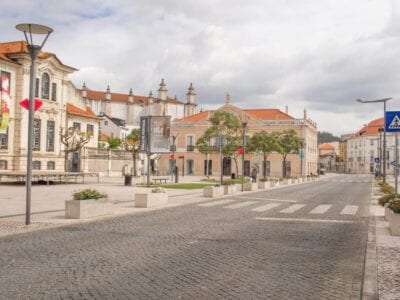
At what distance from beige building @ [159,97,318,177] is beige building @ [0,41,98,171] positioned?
2559 centimetres

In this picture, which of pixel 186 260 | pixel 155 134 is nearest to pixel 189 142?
pixel 155 134

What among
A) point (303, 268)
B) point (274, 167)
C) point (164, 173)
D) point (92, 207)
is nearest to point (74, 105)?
point (164, 173)

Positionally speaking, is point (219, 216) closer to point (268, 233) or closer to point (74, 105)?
point (268, 233)

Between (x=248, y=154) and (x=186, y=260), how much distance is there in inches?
2582

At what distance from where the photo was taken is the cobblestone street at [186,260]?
637 centimetres

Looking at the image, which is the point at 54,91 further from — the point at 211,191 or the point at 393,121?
the point at 393,121

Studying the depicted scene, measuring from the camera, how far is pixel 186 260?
8320 millimetres

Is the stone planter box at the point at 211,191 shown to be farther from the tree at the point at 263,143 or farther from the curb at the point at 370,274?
the tree at the point at 263,143

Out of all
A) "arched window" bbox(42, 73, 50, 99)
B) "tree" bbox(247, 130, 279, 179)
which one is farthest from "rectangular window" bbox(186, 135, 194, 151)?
"arched window" bbox(42, 73, 50, 99)

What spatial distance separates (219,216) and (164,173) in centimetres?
6116

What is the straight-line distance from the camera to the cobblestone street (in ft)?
20.9

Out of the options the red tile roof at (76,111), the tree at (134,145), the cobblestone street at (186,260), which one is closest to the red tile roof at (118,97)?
the tree at (134,145)

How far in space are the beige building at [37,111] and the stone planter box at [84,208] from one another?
86.5ft

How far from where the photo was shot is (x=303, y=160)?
235 feet
